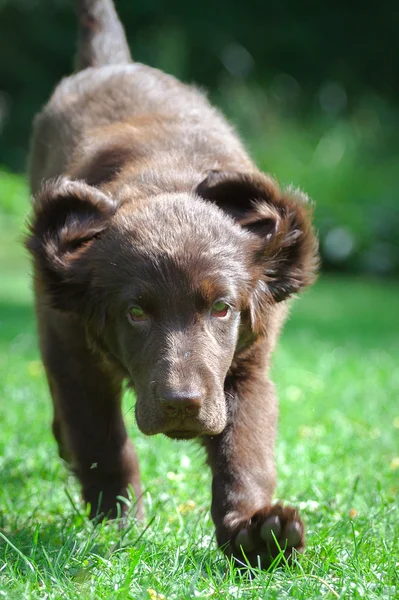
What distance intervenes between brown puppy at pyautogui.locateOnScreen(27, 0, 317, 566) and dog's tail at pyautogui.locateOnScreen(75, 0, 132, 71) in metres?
1.76

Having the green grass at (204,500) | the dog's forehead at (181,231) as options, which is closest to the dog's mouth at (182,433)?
the green grass at (204,500)

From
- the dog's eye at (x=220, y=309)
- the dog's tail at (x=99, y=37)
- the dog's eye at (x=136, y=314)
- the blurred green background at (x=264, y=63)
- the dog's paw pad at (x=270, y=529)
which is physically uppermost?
the blurred green background at (x=264, y=63)

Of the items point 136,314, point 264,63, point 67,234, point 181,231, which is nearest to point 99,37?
point 67,234

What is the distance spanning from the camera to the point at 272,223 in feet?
13.1

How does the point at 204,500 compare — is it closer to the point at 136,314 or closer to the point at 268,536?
the point at 268,536

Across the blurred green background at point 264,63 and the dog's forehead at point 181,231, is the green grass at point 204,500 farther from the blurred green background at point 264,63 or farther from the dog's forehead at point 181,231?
the blurred green background at point 264,63

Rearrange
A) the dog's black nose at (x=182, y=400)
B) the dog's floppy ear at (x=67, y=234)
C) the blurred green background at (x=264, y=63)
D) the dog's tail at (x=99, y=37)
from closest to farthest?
the dog's black nose at (x=182, y=400)
the dog's floppy ear at (x=67, y=234)
the dog's tail at (x=99, y=37)
the blurred green background at (x=264, y=63)

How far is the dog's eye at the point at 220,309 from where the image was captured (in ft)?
12.0

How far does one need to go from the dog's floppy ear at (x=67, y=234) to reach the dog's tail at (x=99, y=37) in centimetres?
242

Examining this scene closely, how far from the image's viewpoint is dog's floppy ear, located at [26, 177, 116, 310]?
389 cm

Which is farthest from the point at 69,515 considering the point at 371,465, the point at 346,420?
the point at 346,420

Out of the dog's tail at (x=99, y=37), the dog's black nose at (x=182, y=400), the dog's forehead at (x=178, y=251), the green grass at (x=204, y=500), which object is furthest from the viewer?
the dog's tail at (x=99, y=37)

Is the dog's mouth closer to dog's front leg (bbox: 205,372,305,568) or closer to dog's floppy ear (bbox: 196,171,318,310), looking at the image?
dog's front leg (bbox: 205,372,305,568)

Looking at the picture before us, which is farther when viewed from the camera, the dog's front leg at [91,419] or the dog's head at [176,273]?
the dog's front leg at [91,419]
